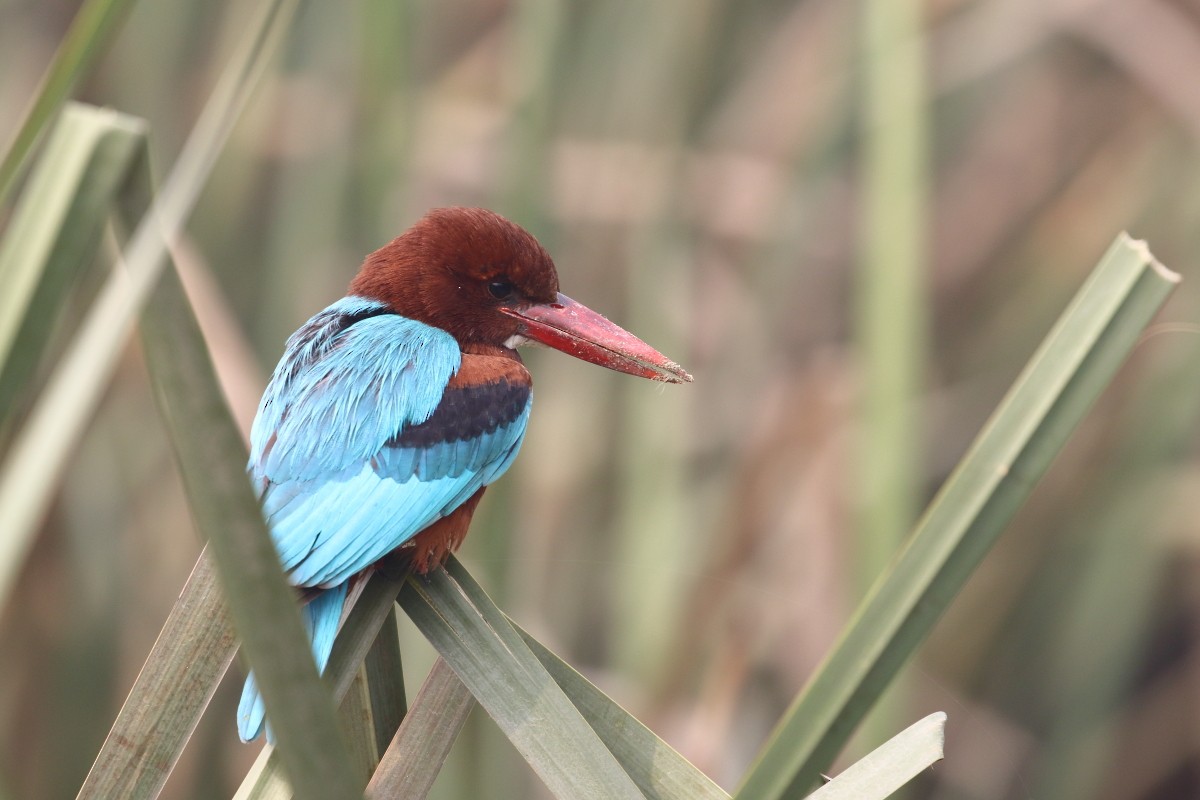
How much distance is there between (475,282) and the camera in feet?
5.27

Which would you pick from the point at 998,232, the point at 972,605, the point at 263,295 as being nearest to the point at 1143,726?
the point at 972,605

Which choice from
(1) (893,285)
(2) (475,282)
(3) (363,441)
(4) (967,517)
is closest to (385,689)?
(3) (363,441)

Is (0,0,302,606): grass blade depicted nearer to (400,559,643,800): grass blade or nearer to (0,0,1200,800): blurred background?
(400,559,643,800): grass blade

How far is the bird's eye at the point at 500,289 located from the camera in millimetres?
1613

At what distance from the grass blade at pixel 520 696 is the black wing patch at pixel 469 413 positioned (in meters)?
0.35

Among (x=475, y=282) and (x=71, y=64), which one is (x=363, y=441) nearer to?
(x=475, y=282)

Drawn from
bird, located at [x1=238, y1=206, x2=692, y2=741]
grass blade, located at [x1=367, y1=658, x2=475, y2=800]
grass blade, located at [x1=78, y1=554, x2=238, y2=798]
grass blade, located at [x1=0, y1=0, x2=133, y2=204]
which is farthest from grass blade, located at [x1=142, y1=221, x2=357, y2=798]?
bird, located at [x1=238, y1=206, x2=692, y2=741]

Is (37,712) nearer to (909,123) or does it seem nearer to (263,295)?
(263,295)

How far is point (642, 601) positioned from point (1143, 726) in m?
1.08

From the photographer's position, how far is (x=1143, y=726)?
2.25 metres

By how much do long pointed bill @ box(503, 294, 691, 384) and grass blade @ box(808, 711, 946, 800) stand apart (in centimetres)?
73

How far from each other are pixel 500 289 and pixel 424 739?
783 millimetres

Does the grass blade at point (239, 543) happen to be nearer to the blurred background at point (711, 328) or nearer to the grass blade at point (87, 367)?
the grass blade at point (87, 367)

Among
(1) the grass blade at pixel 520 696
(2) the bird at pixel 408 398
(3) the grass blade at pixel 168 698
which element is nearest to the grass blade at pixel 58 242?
(3) the grass blade at pixel 168 698
